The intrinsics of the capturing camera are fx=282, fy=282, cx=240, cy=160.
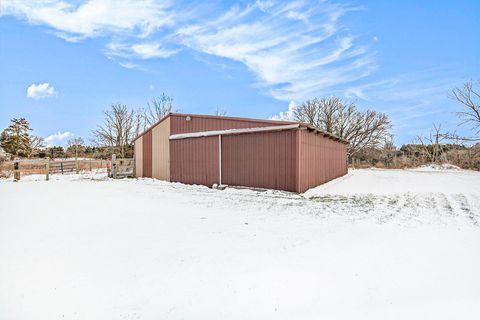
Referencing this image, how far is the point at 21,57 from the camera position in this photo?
7.40m

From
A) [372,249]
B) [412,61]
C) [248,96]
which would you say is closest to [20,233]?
[372,249]

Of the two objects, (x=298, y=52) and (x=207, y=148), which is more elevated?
(x=298, y=52)

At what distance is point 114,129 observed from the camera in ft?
94.4

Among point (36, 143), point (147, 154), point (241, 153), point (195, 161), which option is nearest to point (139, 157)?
point (147, 154)

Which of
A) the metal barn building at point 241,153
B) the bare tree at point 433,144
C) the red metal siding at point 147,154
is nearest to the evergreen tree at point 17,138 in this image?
the red metal siding at point 147,154

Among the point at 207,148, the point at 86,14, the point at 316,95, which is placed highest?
the point at 316,95

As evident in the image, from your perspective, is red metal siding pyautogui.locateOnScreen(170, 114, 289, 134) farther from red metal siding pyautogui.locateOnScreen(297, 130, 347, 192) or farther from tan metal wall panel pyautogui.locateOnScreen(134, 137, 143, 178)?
tan metal wall panel pyautogui.locateOnScreen(134, 137, 143, 178)

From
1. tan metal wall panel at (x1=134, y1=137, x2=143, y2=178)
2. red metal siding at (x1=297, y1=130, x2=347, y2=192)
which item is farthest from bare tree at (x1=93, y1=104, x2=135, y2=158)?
red metal siding at (x1=297, y1=130, x2=347, y2=192)

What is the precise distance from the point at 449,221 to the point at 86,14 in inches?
375

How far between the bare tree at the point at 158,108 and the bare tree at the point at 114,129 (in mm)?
2556

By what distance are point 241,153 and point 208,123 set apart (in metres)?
2.13

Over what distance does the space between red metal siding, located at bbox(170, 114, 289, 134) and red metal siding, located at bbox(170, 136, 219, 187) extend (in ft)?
1.45

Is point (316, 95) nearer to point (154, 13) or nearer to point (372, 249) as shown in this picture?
point (154, 13)

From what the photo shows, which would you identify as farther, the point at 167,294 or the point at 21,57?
the point at 21,57
